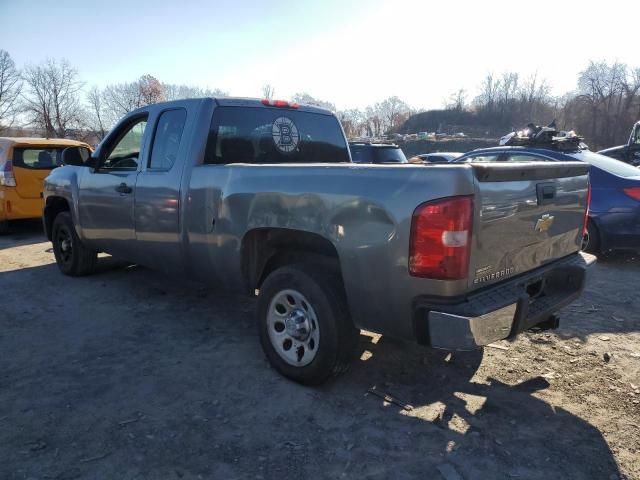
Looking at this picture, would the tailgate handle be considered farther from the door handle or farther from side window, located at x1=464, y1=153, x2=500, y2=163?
side window, located at x1=464, y1=153, x2=500, y2=163

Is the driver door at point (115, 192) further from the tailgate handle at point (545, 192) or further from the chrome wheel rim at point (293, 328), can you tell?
the tailgate handle at point (545, 192)

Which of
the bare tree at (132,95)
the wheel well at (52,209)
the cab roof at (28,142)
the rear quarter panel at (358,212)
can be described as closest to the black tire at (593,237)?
the rear quarter panel at (358,212)

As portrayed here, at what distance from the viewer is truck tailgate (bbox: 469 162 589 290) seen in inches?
98.9

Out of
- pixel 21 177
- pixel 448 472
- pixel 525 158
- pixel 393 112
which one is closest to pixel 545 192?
pixel 448 472

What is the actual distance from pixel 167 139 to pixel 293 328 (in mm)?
2149

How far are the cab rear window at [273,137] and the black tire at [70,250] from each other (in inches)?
111

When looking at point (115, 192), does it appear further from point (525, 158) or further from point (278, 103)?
point (525, 158)

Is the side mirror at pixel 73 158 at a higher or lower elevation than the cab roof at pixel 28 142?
lower

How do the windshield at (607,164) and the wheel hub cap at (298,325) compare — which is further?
the windshield at (607,164)

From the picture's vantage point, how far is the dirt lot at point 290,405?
2.44 m

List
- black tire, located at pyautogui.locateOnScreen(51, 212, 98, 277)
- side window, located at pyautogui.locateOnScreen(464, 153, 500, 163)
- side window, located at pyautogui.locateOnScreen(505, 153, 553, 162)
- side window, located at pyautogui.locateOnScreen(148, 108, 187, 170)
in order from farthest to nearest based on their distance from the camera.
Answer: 1. side window, located at pyautogui.locateOnScreen(464, 153, 500, 163)
2. side window, located at pyautogui.locateOnScreen(505, 153, 553, 162)
3. black tire, located at pyautogui.locateOnScreen(51, 212, 98, 277)
4. side window, located at pyautogui.locateOnScreen(148, 108, 187, 170)

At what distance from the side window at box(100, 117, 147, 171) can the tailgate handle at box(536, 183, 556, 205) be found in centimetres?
347

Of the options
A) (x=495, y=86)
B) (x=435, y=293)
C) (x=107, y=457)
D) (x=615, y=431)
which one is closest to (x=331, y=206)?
(x=435, y=293)

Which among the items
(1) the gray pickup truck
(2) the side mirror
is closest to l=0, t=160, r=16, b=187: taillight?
(2) the side mirror
